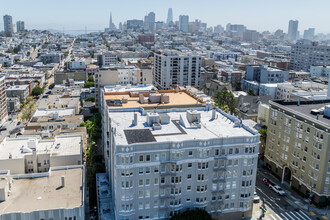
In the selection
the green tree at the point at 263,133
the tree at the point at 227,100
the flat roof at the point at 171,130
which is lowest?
the green tree at the point at 263,133

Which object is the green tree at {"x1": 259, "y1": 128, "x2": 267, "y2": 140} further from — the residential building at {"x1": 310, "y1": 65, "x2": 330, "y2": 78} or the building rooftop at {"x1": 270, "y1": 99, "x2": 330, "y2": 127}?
the residential building at {"x1": 310, "y1": 65, "x2": 330, "y2": 78}

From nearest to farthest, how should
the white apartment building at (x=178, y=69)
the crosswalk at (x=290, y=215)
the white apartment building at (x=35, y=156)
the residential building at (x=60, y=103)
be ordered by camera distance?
the crosswalk at (x=290, y=215) → the white apartment building at (x=35, y=156) → the residential building at (x=60, y=103) → the white apartment building at (x=178, y=69)

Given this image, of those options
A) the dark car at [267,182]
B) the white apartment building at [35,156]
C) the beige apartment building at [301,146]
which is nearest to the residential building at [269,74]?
the beige apartment building at [301,146]

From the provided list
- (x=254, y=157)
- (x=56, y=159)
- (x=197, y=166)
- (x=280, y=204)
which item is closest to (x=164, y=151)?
(x=197, y=166)

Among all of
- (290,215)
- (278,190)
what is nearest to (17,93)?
(278,190)

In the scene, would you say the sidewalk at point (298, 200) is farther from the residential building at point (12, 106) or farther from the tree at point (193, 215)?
the residential building at point (12, 106)

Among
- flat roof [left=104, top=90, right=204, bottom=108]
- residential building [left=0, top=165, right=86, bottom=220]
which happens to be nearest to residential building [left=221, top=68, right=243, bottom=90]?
flat roof [left=104, top=90, right=204, bottom=108]

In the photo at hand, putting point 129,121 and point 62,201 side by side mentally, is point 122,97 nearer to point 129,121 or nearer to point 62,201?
point 129,121
